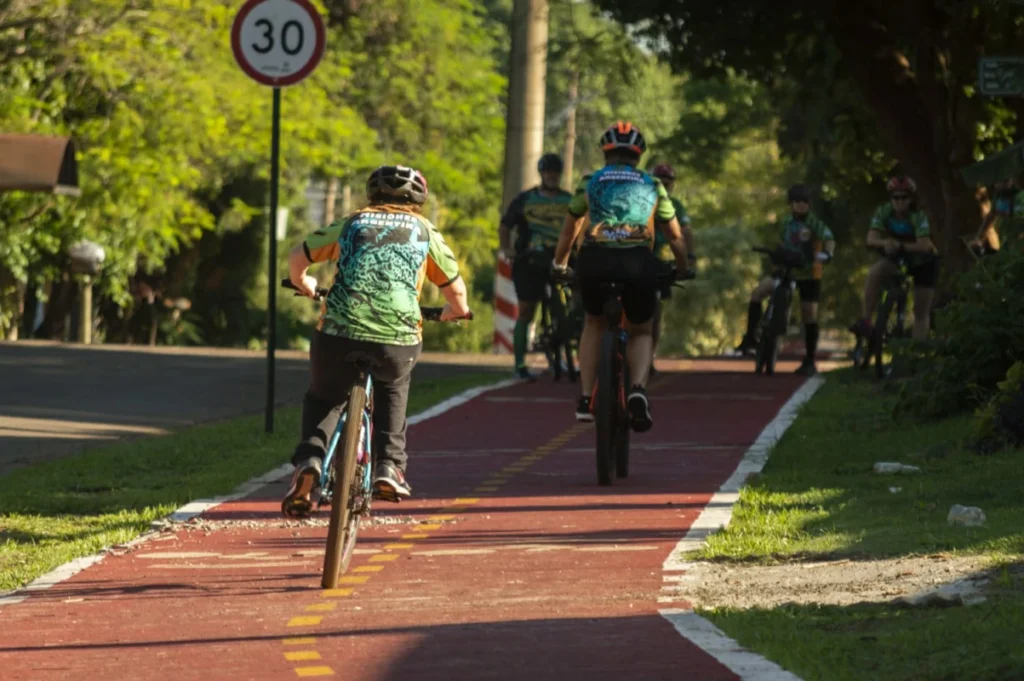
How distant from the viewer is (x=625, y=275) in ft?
40.7

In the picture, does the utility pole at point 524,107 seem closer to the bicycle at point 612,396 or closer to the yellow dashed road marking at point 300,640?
Answer: the bicycle at point 612,396

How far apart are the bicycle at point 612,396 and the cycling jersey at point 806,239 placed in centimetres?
865

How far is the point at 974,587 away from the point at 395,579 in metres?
2.22

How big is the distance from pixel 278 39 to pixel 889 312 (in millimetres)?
6919

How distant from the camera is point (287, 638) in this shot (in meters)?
7.65

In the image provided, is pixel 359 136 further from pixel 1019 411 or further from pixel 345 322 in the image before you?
pixel 345 322

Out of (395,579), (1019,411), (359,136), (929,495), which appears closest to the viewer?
(395,579)

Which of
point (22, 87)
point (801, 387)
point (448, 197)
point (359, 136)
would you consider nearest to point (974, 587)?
point (801, 387)

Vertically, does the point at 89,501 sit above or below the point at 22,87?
below

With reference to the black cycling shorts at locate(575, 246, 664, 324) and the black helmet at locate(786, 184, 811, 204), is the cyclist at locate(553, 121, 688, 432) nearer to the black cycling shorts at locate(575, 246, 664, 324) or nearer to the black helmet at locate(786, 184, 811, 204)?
the black cycling shorts at locate(575, 246, 664, 324)

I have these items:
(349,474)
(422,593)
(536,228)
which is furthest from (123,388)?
(422,593)

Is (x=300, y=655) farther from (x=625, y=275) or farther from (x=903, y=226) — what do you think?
(x=903, y=226)

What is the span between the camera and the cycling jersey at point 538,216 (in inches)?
752

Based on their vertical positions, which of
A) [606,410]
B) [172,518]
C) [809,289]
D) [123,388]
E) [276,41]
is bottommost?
[123,388]
